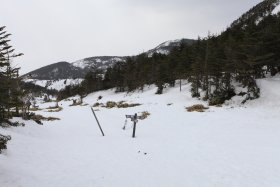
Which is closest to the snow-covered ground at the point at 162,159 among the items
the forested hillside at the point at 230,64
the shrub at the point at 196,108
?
the shrub at the point at 196,108

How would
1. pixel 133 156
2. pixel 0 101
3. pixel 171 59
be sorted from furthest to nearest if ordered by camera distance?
pixel 171 59 < pixel 133 156 < pixel 0 101

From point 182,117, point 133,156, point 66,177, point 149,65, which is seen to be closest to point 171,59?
point 149,65

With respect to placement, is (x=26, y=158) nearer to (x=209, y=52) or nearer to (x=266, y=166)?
(x=266, y=166)

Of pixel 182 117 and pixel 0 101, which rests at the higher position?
pixel 0 101

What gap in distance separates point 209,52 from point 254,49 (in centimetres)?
1142

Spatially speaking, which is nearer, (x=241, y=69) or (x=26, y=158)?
(x=26, y=158)

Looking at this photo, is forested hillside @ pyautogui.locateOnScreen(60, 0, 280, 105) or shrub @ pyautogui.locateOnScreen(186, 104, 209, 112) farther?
shrub @ pyautogui.locateOnScreen(186, 104, 209, 112)

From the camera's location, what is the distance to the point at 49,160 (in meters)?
14.4

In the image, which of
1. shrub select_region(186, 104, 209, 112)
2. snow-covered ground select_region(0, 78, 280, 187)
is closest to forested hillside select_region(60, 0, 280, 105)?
shrub select_region(186, 104, 209, 112)

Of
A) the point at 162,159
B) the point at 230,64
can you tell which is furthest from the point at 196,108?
the point at 162,159

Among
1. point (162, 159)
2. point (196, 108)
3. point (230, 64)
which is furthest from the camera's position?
point (230, 64)

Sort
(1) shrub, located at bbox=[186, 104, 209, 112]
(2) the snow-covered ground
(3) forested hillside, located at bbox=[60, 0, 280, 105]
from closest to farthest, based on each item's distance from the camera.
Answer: (2) the snow-covered ground < (3) forested hillside, located at bbox=[60, 0, 280, 105] < (1) shrub, located at bbox=[186, 104, 209, 112]

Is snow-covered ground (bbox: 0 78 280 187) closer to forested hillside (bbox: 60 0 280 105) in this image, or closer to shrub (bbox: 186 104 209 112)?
shrub (bbox: 186 104 209 112)

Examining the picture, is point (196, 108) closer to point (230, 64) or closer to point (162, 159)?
point (230, 64)
